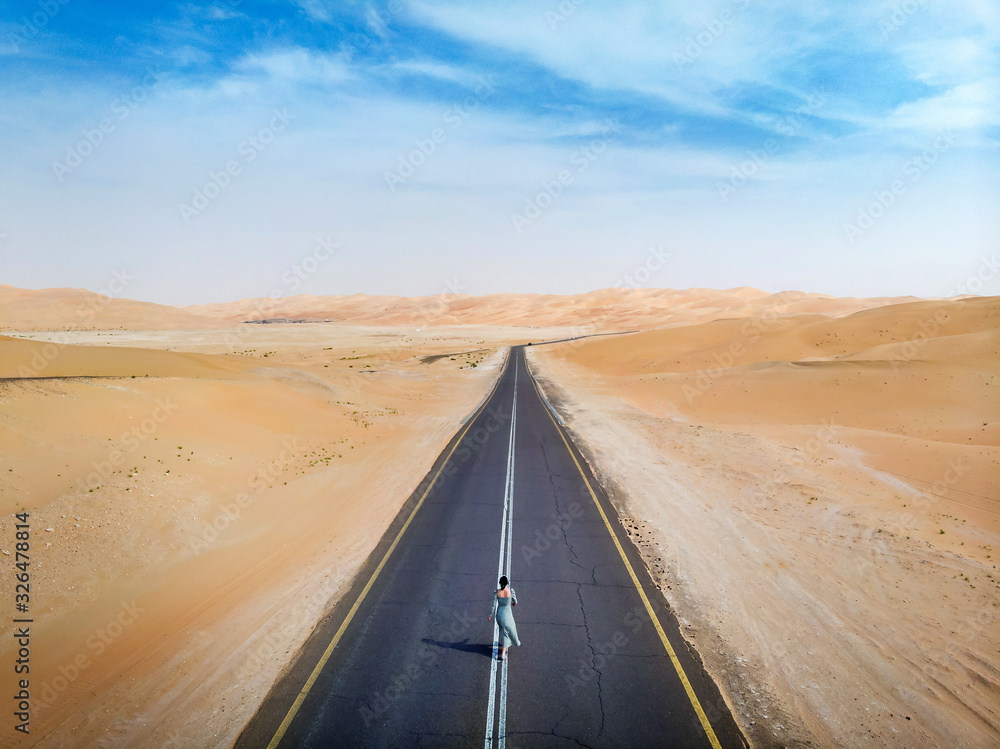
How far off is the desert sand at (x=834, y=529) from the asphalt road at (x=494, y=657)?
967 millimetres

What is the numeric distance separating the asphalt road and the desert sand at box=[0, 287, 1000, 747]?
65cm

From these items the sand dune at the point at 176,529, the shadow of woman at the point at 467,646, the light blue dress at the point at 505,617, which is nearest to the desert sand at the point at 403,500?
the sand dune at the point at 176,529

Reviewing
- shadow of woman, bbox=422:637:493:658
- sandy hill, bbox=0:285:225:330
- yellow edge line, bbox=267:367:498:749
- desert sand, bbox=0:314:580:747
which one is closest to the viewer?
yellow edge line, bbox=267:367:498:749

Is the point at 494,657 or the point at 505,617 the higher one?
the point at 505,617

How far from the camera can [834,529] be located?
14.1 metres

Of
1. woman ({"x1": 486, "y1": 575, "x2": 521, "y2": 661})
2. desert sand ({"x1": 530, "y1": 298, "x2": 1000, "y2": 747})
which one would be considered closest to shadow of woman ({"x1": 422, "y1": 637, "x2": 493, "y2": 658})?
woman ({"x1": 486, "y1": 575, "x2": 521, "y2": 661})

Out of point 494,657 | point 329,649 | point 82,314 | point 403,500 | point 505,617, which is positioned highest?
point 82,314

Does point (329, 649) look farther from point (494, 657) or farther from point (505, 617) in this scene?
point (505, 617)

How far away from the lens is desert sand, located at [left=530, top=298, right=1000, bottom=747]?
7.89 m

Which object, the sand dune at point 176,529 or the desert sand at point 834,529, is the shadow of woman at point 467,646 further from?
the desert sand at point 834,529

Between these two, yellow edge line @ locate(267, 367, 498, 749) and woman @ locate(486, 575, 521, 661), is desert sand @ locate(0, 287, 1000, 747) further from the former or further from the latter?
woman @ locate(486, 575, 521, 661)

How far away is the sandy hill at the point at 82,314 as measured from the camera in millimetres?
116250

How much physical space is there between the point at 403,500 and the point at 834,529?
12971 millimetres

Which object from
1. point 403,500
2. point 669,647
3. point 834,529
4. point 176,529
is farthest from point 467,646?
point 834,529
